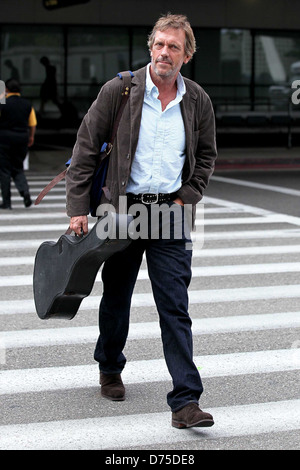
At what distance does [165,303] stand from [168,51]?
1301 millimetres

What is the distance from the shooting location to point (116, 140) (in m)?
4.98

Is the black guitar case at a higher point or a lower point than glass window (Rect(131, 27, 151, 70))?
lower

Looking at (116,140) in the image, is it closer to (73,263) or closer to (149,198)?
(149,198)

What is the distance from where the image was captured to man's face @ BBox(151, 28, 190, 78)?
4.91 metres

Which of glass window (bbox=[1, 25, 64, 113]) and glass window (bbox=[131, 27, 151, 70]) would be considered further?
glass window (bbox=[131, 27, 151, 70])

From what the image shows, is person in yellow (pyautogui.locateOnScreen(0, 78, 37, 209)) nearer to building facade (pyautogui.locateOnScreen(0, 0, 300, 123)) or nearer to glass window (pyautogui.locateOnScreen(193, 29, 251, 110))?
building facade (pyautogui.locateOnScreen(0, 0, 300, 123))

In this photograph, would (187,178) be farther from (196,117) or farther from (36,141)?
(36,141)

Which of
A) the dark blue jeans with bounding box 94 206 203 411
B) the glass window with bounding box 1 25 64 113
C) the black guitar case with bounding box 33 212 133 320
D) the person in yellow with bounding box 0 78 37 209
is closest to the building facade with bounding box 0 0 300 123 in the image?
the glass window with bounding box 1 25 64 113

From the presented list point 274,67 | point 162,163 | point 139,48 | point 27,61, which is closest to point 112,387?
point 162,163

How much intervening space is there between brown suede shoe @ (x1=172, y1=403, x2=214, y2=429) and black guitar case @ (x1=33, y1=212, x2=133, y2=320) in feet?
2.66

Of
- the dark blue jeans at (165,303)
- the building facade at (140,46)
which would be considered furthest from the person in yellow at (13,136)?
the building facade at (140,46)

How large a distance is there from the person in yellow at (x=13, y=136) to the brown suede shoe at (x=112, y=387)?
8.46m

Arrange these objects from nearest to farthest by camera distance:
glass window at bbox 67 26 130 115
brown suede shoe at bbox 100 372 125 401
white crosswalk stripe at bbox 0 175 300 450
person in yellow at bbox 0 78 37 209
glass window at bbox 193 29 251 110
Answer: white crosswalk stripe at bbox 0 175 300 450 < brown suede shoe at bbox 100 372 125 401 < person in yellow at bbox 0 78 37 209 < glass window at bbox 67 26 130 115 < glass window at bbox 193 29 251 110

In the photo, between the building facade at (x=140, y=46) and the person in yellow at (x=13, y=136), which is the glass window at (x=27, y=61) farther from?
the person in yellow at (x=13, y=136)
